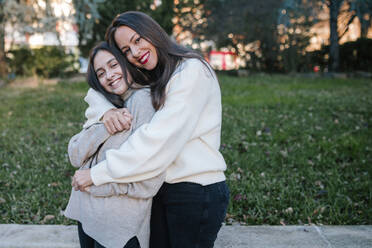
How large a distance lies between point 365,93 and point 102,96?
834cm

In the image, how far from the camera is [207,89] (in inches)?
71.7

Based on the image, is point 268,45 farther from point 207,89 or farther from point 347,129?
point 207,89

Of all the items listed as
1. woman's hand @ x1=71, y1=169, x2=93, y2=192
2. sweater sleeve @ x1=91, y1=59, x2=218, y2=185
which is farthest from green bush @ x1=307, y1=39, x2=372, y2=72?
woman's hand @ x1=71, y1=169, x2=93, y2=192

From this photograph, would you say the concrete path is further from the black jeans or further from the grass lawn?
the black jeans

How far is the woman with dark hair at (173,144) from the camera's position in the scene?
168 cm

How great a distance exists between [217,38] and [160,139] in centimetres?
1457

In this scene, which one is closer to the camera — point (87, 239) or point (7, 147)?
point (87, 239)

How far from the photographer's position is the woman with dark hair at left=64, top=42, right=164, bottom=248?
5.76 ft

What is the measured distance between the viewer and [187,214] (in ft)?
5.96

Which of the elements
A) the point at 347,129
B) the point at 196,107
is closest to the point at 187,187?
the point at 196,107

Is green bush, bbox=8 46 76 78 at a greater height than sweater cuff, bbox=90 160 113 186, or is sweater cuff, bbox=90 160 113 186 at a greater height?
green bush, bbox=8 46 76 78

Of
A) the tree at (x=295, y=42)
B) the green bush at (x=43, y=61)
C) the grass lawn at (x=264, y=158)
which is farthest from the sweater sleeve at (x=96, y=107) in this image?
the tree at (x=295, y=42)

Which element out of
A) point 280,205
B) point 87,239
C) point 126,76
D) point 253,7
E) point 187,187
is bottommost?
point 280,205

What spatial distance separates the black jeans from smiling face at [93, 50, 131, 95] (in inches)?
24.0
